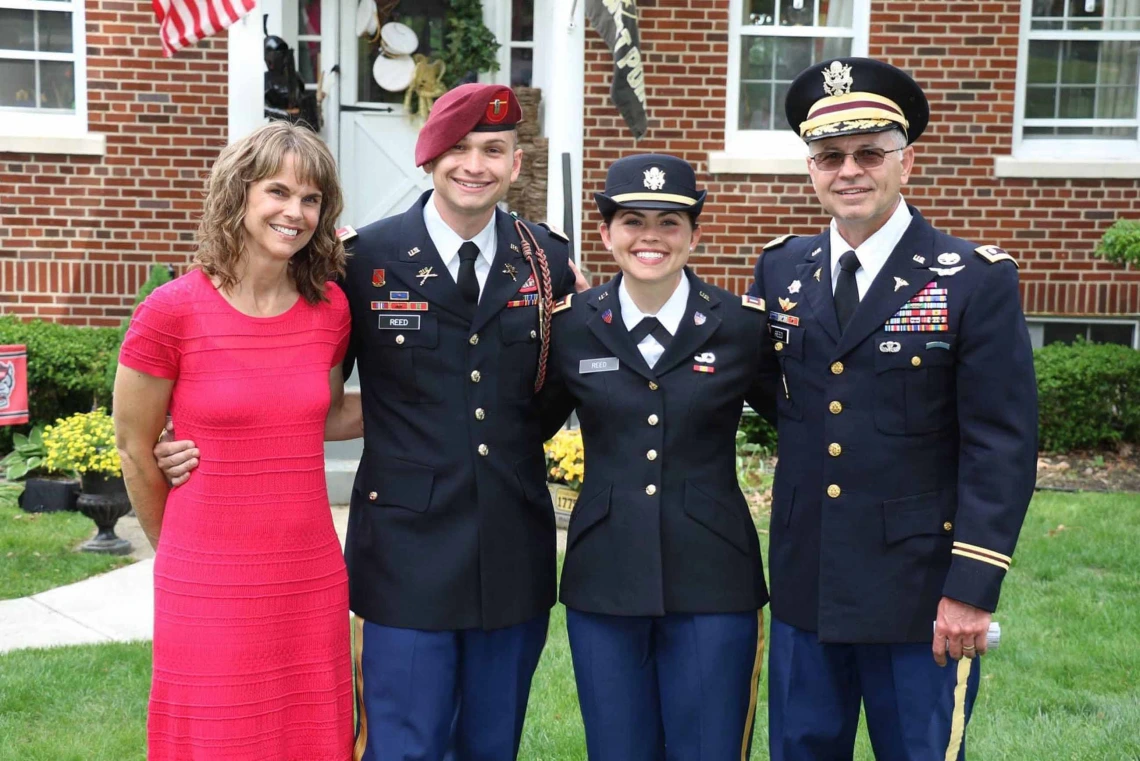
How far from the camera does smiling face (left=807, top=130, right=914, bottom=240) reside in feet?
9.91

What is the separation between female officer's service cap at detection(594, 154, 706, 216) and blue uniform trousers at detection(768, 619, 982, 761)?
1076 mm

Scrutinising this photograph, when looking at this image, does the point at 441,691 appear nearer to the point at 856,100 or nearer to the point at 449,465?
the point at 449,465

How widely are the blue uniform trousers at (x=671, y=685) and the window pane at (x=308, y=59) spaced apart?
6748mm

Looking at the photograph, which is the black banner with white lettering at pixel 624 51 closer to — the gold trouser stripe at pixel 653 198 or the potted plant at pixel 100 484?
the potted plant at pixel 100 484

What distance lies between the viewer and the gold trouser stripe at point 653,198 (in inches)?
124

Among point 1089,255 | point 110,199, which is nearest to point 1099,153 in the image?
point 1089,255

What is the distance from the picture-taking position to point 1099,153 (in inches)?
365

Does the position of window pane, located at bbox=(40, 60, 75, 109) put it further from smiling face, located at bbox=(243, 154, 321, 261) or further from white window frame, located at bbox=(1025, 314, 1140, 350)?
white window frame, located at bbox=(1025, 314, 1140, 350)

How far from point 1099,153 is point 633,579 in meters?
7.44

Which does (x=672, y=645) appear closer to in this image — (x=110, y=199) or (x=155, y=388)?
(x=155, y=388)

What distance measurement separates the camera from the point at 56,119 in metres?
8.84

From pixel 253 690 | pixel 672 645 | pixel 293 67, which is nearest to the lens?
pixel 253 690

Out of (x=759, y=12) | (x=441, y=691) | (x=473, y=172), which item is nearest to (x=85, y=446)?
(x=441, y=691)

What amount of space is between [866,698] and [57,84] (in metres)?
7.69
